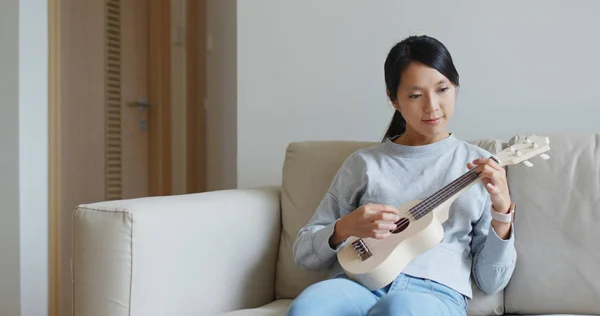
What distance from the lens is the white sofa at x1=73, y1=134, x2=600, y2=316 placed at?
130 cm

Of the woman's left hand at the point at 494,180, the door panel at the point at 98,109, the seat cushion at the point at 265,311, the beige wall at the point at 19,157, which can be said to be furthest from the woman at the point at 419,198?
the door panel at the point at 98,109

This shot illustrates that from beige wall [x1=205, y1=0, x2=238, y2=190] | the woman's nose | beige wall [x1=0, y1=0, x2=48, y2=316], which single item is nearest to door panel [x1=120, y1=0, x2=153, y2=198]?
beige wall [x1=205, y1=0, x2=238, y2=190]

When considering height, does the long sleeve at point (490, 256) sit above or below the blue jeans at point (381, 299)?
above

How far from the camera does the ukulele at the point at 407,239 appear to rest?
1268mm

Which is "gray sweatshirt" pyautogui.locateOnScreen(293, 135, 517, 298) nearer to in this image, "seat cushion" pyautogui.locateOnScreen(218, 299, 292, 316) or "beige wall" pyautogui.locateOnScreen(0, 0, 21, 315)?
"seat cushion" pyautogui.locateOnScreen(218, 299, 292, 316)

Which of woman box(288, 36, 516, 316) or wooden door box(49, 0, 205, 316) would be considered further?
wooden door box(49, 0, 205, 316)

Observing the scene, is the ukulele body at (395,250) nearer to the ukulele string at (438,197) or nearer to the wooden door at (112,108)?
the ukulele string at (438,197)

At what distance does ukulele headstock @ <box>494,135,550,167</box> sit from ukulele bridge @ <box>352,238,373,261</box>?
0.31m

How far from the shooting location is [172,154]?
10.9 feet

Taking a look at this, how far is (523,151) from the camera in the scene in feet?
4.51

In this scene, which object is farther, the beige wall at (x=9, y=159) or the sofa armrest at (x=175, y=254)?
the beige wall at (x=9, y=159)

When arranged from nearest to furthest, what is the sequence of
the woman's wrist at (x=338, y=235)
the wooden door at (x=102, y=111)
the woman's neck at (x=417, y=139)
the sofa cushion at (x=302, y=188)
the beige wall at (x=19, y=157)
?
the woman's wrist at (x=338, y=235) < the woman's neck at (x=417, y=139) < the sofa cushion at (x=302, y=188) < the beige wall at (x=19, y=157) < the wooden door at (x=102, y=111)

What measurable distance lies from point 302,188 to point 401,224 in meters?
0.43

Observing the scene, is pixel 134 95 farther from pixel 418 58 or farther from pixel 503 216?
pixel 503 216
